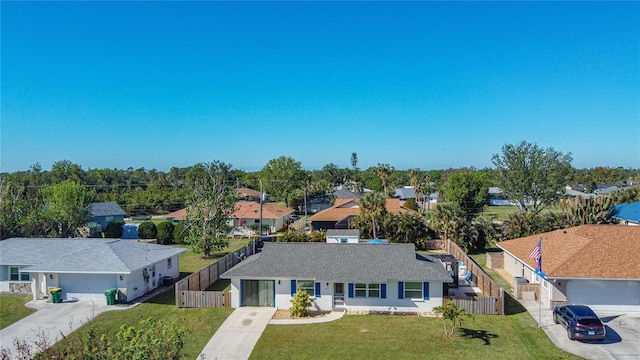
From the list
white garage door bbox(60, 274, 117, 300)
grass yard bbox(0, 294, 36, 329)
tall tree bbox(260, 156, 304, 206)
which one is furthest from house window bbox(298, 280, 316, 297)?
tall tree bbox(260, 156, 304, 206)

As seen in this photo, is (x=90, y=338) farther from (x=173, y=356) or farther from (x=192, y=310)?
(x=192, y=310)

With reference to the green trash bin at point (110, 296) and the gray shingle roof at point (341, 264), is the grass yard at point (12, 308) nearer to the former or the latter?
the green trash bin at point (110, 296)

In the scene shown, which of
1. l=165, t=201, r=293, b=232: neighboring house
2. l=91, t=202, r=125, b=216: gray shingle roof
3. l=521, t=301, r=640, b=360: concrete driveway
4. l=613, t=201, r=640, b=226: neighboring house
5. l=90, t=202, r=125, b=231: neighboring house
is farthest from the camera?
l=91, t=202, r=125, b=216: gray shingle roof

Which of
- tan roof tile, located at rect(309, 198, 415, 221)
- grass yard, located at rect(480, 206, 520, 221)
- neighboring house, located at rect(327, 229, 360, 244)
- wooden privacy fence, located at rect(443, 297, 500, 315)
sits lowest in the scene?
wooden privacy fence, located at rect(443, 297, 500, 315)

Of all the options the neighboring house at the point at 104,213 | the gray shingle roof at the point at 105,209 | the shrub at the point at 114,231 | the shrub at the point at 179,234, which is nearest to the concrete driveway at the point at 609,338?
the shrub at the point at 179,234

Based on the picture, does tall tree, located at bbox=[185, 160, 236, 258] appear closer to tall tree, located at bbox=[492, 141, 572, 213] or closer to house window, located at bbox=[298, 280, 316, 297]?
house window, located at bbox=[298, 280, 316, 297]

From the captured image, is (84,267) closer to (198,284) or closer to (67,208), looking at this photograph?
(198,284)
